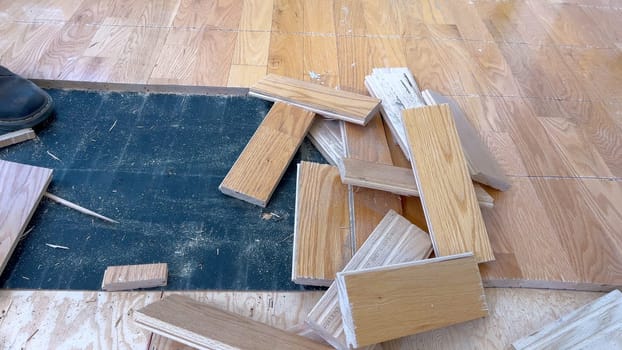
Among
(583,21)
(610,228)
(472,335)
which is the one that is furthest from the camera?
(583,21)

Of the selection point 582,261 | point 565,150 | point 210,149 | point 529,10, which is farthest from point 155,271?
point 529,10

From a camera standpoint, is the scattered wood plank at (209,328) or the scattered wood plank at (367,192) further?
the scattered wood plank at (367,192)

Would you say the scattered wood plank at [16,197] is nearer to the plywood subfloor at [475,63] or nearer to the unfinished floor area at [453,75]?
the unfinished floor area at [453,75]

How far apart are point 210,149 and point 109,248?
0.49 meters

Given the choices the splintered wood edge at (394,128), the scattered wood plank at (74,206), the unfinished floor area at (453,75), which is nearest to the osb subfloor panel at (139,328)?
the unfinished floor area at (453,75)

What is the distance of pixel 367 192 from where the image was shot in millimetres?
1343

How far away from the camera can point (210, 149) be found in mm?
1523

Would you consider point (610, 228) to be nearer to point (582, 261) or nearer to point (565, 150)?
point (582, 261)

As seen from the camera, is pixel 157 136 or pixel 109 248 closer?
pixel 109 248

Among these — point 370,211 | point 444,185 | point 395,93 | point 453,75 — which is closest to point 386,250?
point 370,211

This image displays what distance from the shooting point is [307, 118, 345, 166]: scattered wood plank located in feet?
4.91

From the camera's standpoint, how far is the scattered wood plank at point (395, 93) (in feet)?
5.04

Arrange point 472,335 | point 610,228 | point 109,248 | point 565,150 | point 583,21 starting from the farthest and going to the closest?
point 583,21
point 565,150
point 610,228
point 109,248
point 472,335

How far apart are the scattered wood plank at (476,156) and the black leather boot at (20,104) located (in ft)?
A: 4.90
